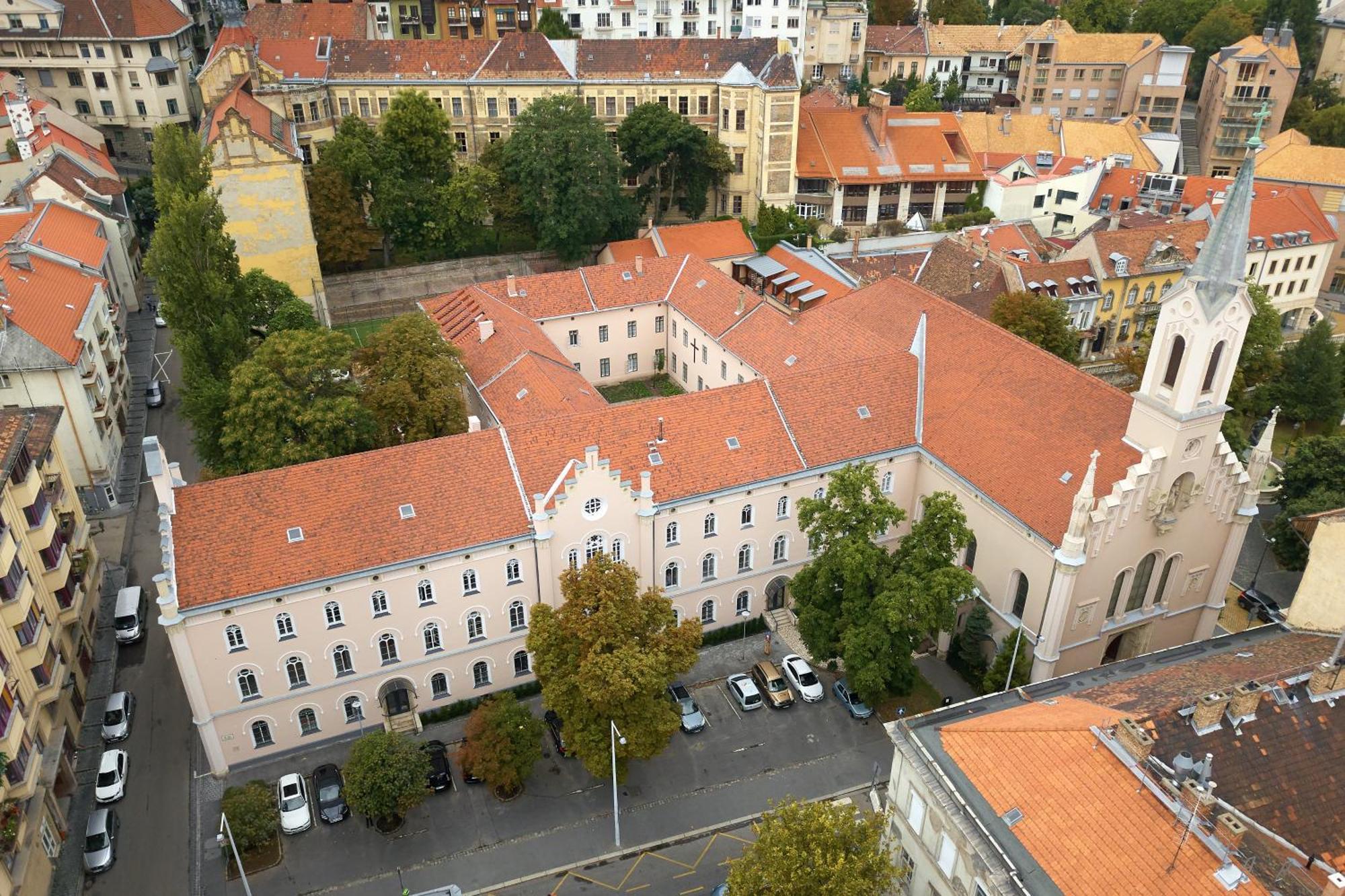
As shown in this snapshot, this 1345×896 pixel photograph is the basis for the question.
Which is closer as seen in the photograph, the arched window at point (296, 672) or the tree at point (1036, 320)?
the arched window at point (296, 672)

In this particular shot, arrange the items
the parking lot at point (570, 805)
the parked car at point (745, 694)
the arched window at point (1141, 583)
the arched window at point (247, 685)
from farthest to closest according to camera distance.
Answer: the parked car at point (745, 694) < the arched window at point (1141, 583) < the arched window at point (247, 685) < the parking lot at point (570, 805)

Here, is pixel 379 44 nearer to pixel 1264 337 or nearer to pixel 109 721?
pixel 109 721

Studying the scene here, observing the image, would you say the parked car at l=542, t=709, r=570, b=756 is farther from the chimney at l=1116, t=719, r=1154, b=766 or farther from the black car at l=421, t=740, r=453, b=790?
the chimney at l=1116, t=719, r=1154, b=766

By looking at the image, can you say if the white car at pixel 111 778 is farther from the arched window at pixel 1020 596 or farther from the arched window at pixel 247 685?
the arched window at pixel 1020 596

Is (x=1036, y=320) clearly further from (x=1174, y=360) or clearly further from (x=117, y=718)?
(x=117, y=718)

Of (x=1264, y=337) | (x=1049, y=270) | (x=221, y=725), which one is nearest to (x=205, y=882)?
(x=221, y=725)

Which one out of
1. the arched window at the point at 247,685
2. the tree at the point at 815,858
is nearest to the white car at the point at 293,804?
the arched window at the point at 247,685
